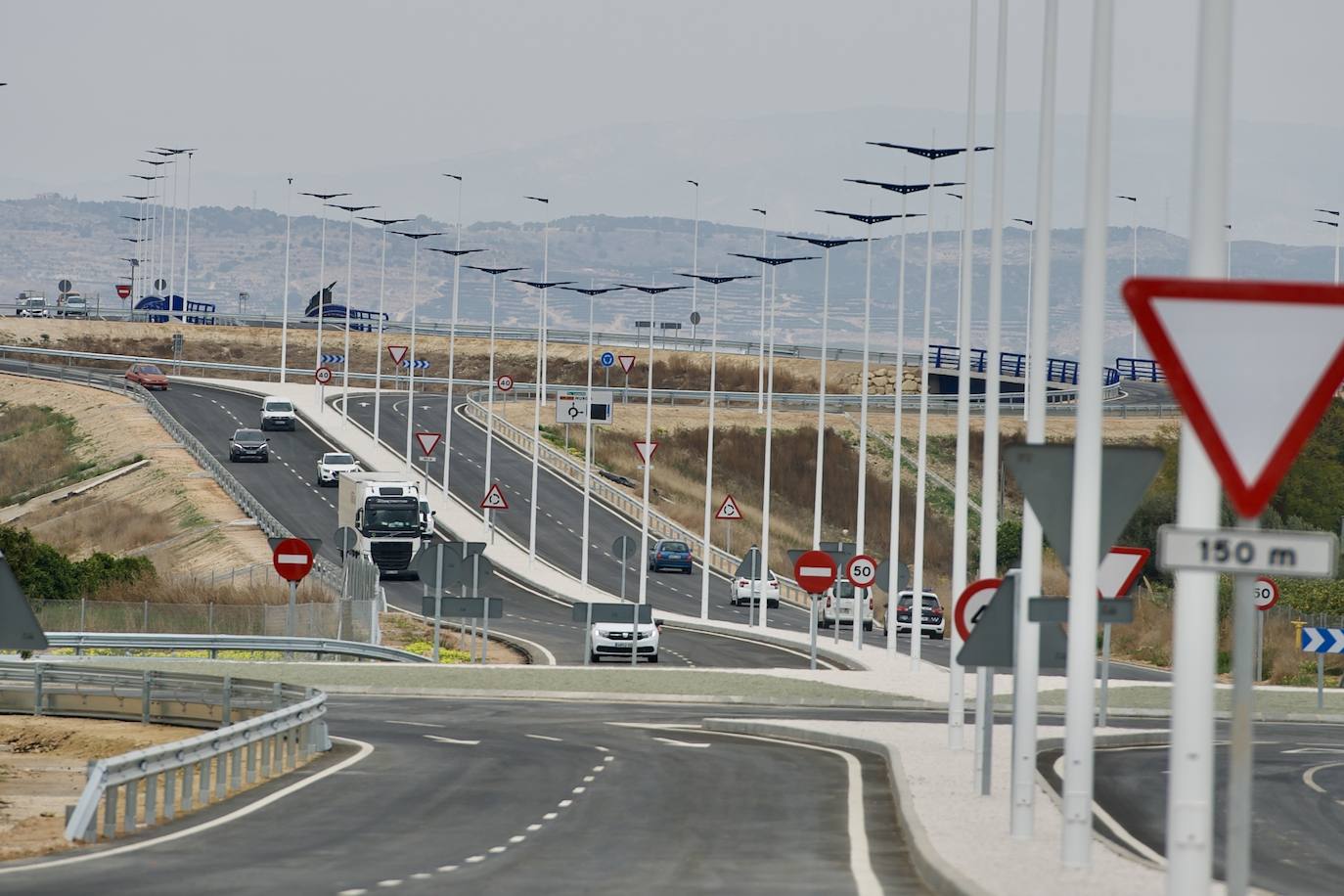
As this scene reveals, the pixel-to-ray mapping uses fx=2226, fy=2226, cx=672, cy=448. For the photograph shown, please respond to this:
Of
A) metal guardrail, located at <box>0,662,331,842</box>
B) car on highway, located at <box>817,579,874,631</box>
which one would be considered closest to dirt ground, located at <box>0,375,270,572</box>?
car on highway, located at <box>817,579,874,631</box>

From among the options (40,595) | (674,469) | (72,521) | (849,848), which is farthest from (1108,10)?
(674,469)

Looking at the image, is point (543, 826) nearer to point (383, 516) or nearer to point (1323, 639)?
point (1323, 639)

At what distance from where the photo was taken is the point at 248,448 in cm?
9262

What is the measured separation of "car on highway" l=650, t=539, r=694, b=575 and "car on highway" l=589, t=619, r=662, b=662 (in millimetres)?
31756

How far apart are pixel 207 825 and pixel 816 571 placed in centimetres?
2216

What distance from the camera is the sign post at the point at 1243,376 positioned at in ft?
26.1

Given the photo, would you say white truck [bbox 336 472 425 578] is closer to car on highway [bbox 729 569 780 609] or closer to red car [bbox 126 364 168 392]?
car on highway [bbox 729 569 780 609]

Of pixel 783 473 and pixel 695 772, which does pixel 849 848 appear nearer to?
pixel 695 772

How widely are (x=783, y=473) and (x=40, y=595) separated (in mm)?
59100

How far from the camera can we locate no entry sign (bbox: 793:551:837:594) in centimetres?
4105

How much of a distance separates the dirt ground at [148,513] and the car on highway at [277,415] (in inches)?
195

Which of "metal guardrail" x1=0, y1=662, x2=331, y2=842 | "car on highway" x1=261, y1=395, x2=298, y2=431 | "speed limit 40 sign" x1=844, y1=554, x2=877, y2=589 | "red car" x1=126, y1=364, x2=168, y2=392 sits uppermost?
"red car" x1=126, y1=364, x2=168, y2=392

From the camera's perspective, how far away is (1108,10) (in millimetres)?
15578

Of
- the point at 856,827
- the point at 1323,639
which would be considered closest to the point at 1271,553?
the point at 856,827
